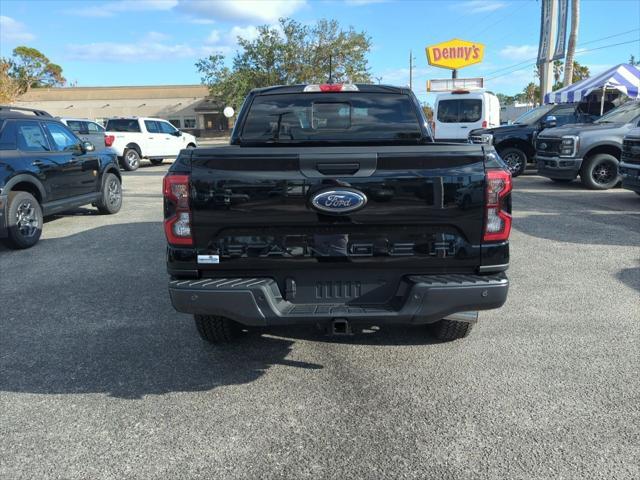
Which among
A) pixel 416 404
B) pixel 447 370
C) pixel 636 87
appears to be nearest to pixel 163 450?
pixel 416 404

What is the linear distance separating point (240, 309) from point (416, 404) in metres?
1.22

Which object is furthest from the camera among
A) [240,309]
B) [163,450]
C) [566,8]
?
[566,8]

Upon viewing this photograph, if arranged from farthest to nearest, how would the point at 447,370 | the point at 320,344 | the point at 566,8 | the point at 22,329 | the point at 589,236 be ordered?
the point at 566,8
the point at 589,236
the point at 22,329
the point at 320,344
the point at 447,370

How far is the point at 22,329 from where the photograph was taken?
4.48 m

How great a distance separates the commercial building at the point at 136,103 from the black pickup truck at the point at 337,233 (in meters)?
57.0

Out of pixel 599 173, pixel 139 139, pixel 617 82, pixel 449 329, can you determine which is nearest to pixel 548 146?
pixel 599 173

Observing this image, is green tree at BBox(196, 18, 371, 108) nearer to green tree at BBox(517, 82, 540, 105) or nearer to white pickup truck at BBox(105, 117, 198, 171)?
white pickup truck at BBox(105, 117, 198, 171)

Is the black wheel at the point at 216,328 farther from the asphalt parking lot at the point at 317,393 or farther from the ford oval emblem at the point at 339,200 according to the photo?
the ford oval emblem at the point at 339,200

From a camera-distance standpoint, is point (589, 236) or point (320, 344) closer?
point (320, 344)

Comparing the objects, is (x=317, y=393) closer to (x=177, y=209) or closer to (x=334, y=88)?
(x=177, y=209)

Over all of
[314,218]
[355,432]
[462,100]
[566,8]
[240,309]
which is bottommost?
[355,432]

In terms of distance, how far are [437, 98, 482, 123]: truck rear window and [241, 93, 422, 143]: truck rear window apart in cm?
1235

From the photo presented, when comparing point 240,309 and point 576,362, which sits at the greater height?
point 240,309

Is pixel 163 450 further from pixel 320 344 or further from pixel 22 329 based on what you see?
pixel 22 329
